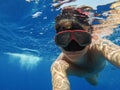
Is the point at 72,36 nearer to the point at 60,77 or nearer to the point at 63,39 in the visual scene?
the point at 63,39

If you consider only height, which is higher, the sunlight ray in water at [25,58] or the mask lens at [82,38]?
the mask lens at [82,38]

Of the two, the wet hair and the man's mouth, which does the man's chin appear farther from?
the wet hair

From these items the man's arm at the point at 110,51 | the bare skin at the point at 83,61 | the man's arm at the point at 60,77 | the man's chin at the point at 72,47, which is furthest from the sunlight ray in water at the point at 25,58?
the man's chin at the point at 72,47

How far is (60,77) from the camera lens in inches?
140

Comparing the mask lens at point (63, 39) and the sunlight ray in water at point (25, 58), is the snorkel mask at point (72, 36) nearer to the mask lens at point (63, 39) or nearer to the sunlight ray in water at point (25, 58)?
the mask lens at point (63, 39)

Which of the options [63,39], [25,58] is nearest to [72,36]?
[63,39]

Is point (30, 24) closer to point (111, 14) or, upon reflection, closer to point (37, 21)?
point (37, 21)

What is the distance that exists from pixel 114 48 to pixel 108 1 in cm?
977

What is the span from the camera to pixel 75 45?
11.7 ft

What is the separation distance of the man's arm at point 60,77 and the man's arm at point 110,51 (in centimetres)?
76

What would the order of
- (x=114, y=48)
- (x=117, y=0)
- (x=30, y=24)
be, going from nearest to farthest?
(x=114, y=48), (x=117, y=0), (x=30, y=24)

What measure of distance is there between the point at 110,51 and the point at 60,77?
906mm

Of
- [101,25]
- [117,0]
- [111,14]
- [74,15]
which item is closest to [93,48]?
[74,15]

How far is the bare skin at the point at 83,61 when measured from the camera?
3.42m
